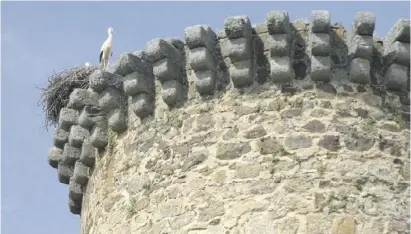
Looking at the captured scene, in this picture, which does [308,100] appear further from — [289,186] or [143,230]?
[143,230]

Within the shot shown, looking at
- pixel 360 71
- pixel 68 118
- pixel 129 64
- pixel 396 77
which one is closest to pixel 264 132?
pixel 360 71

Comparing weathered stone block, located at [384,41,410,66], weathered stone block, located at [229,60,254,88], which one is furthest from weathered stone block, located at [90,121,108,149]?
weathered stone block, located at [384,41,410,66]

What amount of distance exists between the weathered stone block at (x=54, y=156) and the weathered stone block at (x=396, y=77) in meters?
3.68

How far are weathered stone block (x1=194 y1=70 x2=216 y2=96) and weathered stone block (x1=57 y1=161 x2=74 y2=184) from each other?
2265 mm

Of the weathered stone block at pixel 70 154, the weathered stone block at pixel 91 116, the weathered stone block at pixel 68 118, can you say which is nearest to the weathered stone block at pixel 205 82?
the weathered stone block at pixel 91 116

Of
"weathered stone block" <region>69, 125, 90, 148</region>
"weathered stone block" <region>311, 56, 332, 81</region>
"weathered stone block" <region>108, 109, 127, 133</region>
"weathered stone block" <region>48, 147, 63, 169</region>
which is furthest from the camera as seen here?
"weathered stone block" <region>48, 147, 63, 169</region>

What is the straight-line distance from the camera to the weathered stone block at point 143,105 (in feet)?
34.7

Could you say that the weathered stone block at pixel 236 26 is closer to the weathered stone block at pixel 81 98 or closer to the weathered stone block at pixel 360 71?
the weathered stone block at pixel 360 71

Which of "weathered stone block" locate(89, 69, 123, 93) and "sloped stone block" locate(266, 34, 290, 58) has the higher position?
"sloped stone block" locate(266, 34, 290, 58)

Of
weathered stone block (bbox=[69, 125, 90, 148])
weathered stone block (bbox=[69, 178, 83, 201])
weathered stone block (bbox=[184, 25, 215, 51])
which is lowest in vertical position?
weathered stone block (bbox=[69, 178, 83, 201])

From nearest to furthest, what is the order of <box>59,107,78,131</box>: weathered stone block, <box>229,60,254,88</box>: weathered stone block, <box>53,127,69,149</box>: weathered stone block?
<box>229,60,254,88</box>: weathered stone block
<box>59,107,78,131</box>: weathered stone block
<box>53,127,69,149</box>: weathered stone block

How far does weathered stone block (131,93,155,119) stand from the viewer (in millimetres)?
10562

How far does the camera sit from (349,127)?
9812 millimetres

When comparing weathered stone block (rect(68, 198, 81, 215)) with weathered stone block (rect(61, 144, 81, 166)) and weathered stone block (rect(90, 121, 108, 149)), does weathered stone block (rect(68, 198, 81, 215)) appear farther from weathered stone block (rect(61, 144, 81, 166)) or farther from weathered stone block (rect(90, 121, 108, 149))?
weathered stone block (rect(90, 121, 108, 149))
